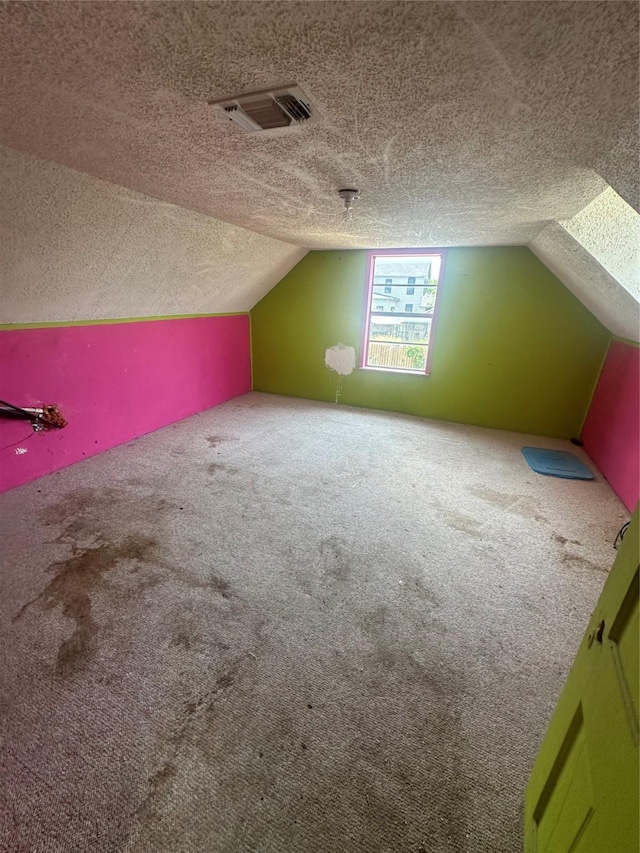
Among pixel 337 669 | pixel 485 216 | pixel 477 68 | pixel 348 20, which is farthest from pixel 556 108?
pixel 337 669

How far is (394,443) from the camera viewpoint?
3.63 metres

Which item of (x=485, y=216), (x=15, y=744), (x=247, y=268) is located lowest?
(x=15, y=744)

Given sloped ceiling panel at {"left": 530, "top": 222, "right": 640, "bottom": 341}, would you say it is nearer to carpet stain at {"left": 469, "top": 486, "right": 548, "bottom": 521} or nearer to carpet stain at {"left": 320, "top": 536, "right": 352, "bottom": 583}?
carpet stain at {"left": 469, "top": 486, "right": 548, "bottom": 521}

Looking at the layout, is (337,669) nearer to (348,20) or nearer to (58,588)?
(58,588)

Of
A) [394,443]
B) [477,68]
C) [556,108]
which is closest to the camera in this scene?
[477,68]

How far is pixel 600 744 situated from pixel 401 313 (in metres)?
4.06

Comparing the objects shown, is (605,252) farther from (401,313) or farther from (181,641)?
(181,641)

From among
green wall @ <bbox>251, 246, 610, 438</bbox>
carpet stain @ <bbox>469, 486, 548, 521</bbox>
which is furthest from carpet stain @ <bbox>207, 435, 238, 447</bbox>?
carpet stain @ <bbox>469, 486, 548, 521</bbox>

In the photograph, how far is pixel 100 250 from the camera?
2.29 m

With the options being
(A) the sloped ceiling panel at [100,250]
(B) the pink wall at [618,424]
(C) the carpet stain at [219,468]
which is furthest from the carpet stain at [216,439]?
(B) the pink wall at [618,424]

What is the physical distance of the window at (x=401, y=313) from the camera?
159 inches

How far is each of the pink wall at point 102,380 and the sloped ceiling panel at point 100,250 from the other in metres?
0.17

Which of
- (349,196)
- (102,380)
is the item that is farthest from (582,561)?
(102,380)

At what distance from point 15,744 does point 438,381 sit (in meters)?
4.15
